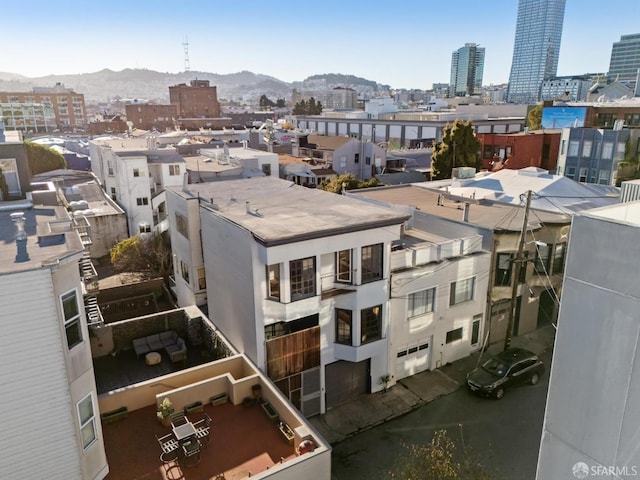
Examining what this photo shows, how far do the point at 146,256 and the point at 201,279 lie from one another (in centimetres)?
1483

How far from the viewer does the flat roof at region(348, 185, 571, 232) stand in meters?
27.4

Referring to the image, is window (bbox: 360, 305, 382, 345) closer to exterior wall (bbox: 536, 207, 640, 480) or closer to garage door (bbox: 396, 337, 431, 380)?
garage door (bbox: 396, 337, 431, 380)

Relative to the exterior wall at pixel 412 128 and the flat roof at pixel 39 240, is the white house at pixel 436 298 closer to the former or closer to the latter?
the flat roof at pixel 39 240

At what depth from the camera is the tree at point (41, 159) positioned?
64.0 meters

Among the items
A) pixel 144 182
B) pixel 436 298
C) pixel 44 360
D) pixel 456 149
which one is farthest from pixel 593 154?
pixel 44 360

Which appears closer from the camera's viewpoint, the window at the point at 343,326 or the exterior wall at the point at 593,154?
the window at the point at 343,326

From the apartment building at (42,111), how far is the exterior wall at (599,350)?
15538cm

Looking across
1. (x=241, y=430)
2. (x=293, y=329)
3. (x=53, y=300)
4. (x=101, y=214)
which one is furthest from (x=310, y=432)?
(x=101, y=214)

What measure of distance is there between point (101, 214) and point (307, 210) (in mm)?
31814

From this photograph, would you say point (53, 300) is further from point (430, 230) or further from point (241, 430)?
point (430, 230)

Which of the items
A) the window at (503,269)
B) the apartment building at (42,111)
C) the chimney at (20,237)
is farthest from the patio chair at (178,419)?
the apartment building at (42,111)

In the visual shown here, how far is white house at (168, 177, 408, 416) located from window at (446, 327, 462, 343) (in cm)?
462

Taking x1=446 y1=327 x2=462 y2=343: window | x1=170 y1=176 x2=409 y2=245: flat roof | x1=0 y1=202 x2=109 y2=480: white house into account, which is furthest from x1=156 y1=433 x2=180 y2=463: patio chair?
x1=446 y1=327 x2=462 y2=343: window

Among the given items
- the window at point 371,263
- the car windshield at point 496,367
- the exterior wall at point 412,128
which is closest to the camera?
the window at point 371,263
